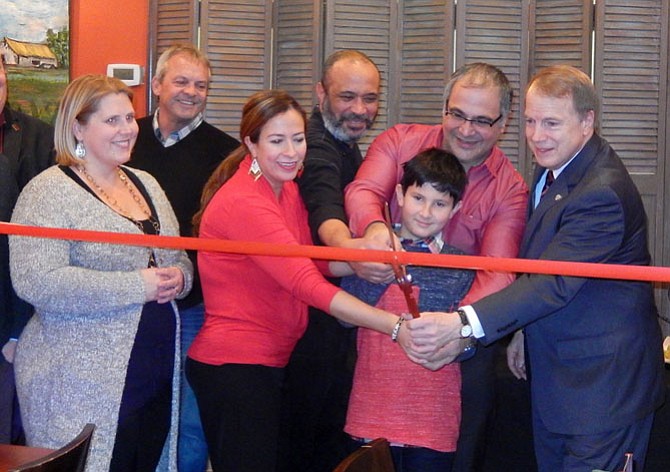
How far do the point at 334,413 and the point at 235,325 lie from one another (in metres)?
0.57

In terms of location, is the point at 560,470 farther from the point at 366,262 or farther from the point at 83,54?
the point at 83,54

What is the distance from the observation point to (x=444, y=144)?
10.2 ft

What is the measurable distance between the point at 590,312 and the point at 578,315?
1.3 inches

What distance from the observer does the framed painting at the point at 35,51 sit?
5.47 m

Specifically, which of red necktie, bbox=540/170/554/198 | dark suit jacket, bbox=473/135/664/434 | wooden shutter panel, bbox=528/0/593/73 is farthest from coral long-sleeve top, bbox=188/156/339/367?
wooden shutter panel, bbox=528/0/593/73

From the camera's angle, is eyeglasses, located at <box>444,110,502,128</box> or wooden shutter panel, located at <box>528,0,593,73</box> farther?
wooden shutter panel, located at <box>528,0,593,73</box>

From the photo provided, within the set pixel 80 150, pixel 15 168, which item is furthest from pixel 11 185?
pixel 80 150

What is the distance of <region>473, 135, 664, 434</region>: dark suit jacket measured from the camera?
2547 millimetres

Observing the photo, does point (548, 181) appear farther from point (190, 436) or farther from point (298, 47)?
point (298, 47)

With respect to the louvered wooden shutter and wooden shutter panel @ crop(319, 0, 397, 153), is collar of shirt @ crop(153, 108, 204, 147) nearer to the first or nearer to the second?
wooden shutter panel @ crop(319, 0, 397, 153)

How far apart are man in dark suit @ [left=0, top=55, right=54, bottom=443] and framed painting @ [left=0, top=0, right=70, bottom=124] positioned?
1943 millimetres

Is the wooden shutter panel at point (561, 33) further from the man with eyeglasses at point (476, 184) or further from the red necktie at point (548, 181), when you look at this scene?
the red necktie at point (548, 181)

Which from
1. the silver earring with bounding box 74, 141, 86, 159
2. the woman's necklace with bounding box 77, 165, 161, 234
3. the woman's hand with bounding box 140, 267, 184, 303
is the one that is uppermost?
the silver earring with bounding box 74, 141, 86, 159

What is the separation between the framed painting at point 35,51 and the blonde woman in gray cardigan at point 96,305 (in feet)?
9.14
